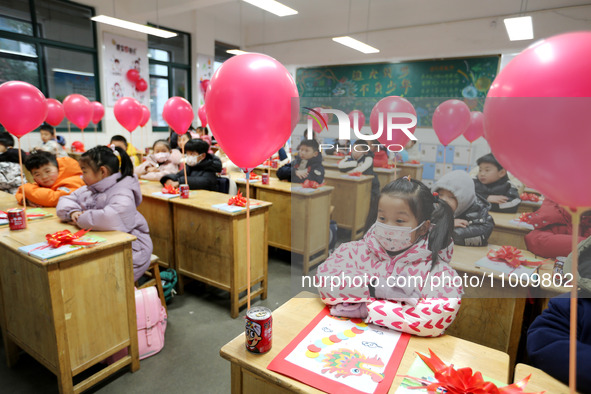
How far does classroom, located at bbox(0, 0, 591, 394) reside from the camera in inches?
34.2

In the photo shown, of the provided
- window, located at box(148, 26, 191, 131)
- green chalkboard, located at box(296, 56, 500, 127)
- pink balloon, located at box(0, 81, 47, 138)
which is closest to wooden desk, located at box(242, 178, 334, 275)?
pink balloon, located at box(0, 81, 47, 138)

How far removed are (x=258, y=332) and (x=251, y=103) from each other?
69cm

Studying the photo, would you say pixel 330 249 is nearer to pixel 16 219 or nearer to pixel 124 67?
pixel 16 219

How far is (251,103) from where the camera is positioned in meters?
1.00

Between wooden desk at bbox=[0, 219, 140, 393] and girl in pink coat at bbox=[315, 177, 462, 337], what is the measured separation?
1222 mm

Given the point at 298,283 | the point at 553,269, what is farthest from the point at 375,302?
the point at 553,269

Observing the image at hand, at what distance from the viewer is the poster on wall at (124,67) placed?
6621mm

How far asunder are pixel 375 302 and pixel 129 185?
165cm

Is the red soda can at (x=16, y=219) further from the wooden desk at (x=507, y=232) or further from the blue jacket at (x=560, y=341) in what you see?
the blue jacket at (x=560, y=341)

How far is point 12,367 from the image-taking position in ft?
6.37

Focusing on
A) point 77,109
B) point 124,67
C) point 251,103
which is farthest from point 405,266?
point 124,67

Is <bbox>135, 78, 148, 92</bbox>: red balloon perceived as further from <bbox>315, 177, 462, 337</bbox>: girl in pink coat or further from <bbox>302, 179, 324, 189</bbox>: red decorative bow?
<bbox>315, 177, 462, 337</bbox>: girl in pink coat

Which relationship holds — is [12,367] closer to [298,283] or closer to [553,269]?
[298,283]

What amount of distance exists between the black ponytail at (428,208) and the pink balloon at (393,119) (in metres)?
0.12
